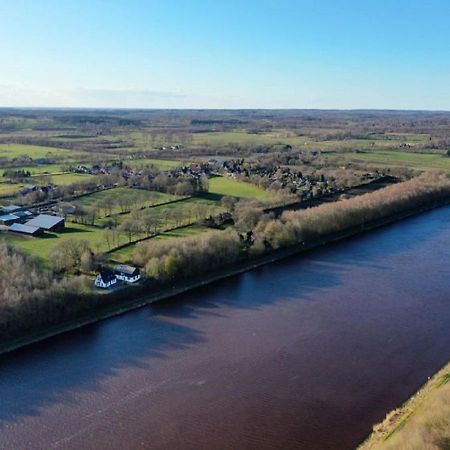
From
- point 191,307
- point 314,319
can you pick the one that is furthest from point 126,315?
point 314,319

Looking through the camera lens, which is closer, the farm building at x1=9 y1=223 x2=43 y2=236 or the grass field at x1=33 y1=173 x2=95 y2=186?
the farm building at x1=9 y1=223 x2=43 y2=236

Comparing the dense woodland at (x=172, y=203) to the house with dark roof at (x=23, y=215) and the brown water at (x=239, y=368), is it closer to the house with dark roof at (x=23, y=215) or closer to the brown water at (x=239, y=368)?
the house with dark roof at (x=23, y=215)

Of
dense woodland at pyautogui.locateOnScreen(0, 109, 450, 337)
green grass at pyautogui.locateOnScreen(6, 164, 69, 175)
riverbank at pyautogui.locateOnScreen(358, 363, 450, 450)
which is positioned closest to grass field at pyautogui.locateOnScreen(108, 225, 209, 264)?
dense woodland at pyautogui.locateOnScreen(0, 109, 450, 337)

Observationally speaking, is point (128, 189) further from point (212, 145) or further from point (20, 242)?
point (212, 145)

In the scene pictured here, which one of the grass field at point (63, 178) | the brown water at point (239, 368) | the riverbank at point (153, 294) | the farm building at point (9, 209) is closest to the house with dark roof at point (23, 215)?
the farm building at point (9, 209)

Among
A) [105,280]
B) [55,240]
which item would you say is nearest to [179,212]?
[55,240]

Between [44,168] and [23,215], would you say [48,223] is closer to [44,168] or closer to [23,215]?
[23,215]

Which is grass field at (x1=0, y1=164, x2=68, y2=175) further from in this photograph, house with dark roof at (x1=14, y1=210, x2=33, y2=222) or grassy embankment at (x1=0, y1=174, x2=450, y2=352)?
grassy embankment at (x1=0, y1=174, x2=450, y2=352)
